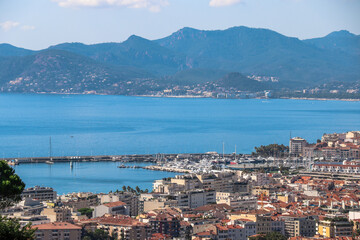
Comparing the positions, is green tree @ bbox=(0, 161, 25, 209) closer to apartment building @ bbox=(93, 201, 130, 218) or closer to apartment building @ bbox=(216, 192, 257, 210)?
apartment building @ bbox=(93, 201, 130, 218)

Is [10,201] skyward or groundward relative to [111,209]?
skyward

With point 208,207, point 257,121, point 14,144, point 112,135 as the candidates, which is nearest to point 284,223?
point 208,207

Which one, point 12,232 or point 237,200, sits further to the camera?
point 237,200

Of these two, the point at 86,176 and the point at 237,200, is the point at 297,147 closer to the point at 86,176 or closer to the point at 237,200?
the point at 86,176

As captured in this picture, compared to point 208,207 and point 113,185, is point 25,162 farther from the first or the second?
point 208,207

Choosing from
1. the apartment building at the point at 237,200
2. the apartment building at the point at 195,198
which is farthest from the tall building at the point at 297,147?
the apartment building at the point at 195,198

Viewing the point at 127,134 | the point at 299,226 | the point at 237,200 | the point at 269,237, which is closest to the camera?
the point at 269,237

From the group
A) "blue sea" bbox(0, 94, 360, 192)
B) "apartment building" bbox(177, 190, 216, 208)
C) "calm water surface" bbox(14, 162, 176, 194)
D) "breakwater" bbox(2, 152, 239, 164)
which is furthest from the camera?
"breakwater" bbox(2, 152, 239, 164)

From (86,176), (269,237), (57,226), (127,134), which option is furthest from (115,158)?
(269,237)

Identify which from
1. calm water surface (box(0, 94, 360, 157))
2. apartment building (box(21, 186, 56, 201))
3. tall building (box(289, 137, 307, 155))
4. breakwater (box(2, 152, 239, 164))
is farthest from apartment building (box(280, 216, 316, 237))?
calm water surface (box(0, 94, 360, 157))

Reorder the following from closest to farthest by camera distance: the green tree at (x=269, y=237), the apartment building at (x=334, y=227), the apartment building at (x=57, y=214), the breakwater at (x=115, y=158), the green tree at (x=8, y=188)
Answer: the green tree at (x=8, y=188) < the green tree at (x=269, y=237) < the apartment building at (x=334, y=227) < the apartment building at (x=57, y=214) < the breakwater at (x=115, y=158)

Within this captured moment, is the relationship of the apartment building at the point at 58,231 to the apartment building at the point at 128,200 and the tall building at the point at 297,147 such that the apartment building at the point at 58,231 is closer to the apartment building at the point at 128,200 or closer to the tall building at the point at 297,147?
the apartment building at the point at 128,200
